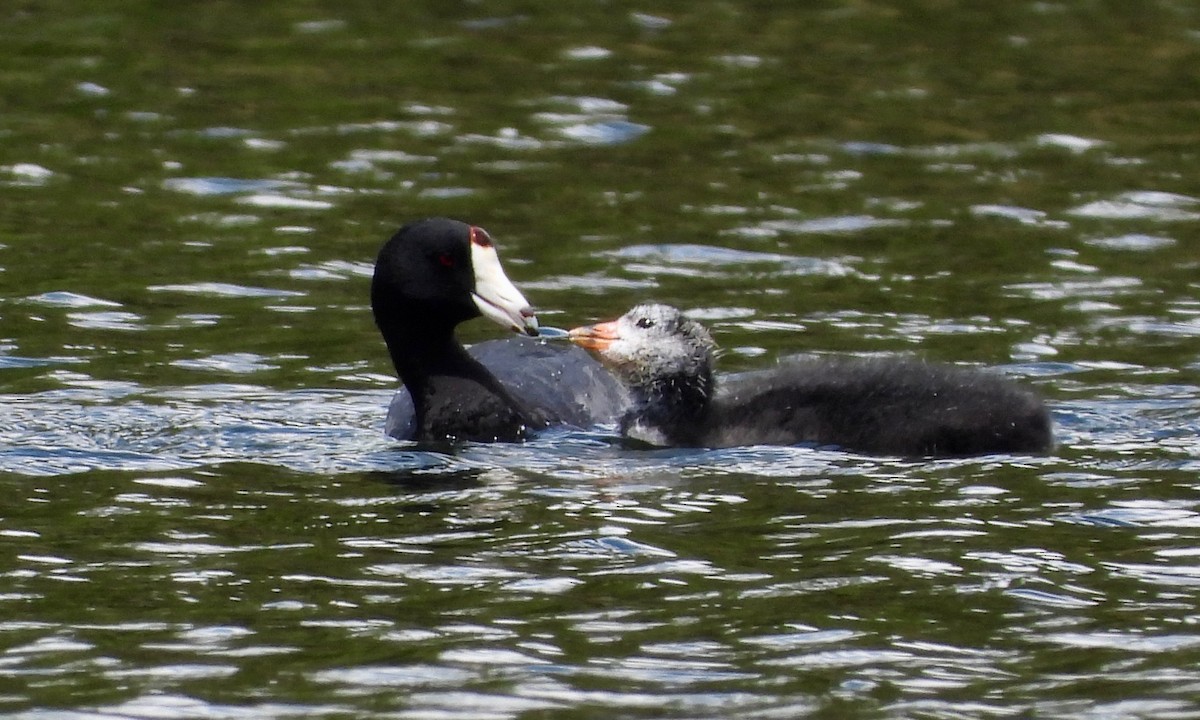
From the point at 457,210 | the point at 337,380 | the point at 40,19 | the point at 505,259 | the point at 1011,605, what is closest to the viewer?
the point at 1011,605

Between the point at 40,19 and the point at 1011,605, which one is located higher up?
the point at 40,19

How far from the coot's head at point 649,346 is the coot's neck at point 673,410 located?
0.02 meters

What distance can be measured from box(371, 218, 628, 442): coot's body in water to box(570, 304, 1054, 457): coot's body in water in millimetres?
389

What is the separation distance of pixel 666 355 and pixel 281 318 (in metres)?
2.91

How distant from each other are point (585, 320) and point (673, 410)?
8.24ft

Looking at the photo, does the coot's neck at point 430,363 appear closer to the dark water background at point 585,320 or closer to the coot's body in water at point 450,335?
the coot's body in water at point 450,335

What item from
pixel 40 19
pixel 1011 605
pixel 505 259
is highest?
pixel 40 19

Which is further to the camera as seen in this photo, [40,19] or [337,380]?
[40,19]

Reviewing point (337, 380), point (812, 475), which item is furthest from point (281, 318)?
point (812, 475)

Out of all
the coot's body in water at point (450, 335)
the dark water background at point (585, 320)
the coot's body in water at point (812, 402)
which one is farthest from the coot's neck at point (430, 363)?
the coot's body in water at point (812, 402)

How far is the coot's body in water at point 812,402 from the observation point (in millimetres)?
8594

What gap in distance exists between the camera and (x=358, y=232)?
13133 mm

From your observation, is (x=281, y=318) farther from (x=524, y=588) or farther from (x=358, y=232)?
(x=524, y=588)

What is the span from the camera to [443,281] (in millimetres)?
9211
